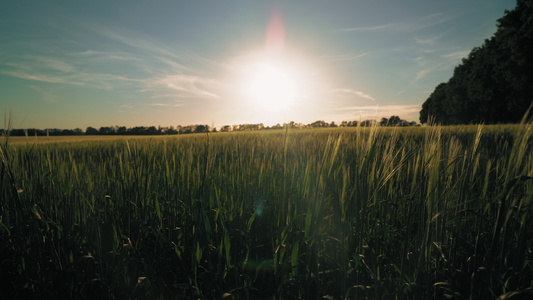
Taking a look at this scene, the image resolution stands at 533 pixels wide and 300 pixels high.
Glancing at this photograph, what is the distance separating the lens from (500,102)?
23500 millimetres

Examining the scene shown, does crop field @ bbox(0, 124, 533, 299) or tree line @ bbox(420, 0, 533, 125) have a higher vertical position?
tree line @ bbox(420, 0, 533, 125)

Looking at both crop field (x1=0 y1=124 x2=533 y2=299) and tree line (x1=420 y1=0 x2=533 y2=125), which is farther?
tree line (x1=420 y1=0 x2=533 y2=125)

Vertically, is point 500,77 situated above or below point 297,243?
above

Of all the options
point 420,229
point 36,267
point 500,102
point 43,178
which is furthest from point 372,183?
point 500,102

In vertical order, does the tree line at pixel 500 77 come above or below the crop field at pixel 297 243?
above

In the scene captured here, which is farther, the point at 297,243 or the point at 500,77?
the point at 500,77

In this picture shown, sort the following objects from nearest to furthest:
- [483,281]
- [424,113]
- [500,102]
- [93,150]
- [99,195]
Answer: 1. [483,281]
2. [99,195]
3. [93,150]
4. [500,102]
5. [424,113]

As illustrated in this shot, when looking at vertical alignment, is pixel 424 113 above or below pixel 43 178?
above

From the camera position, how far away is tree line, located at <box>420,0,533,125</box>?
1606 cm

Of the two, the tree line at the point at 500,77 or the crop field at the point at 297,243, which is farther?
the tree line at the point at 500,77

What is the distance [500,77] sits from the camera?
20500mm

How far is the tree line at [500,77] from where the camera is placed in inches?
632

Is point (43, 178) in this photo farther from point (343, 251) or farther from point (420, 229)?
point (420, 229)

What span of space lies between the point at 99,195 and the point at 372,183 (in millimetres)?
1935
